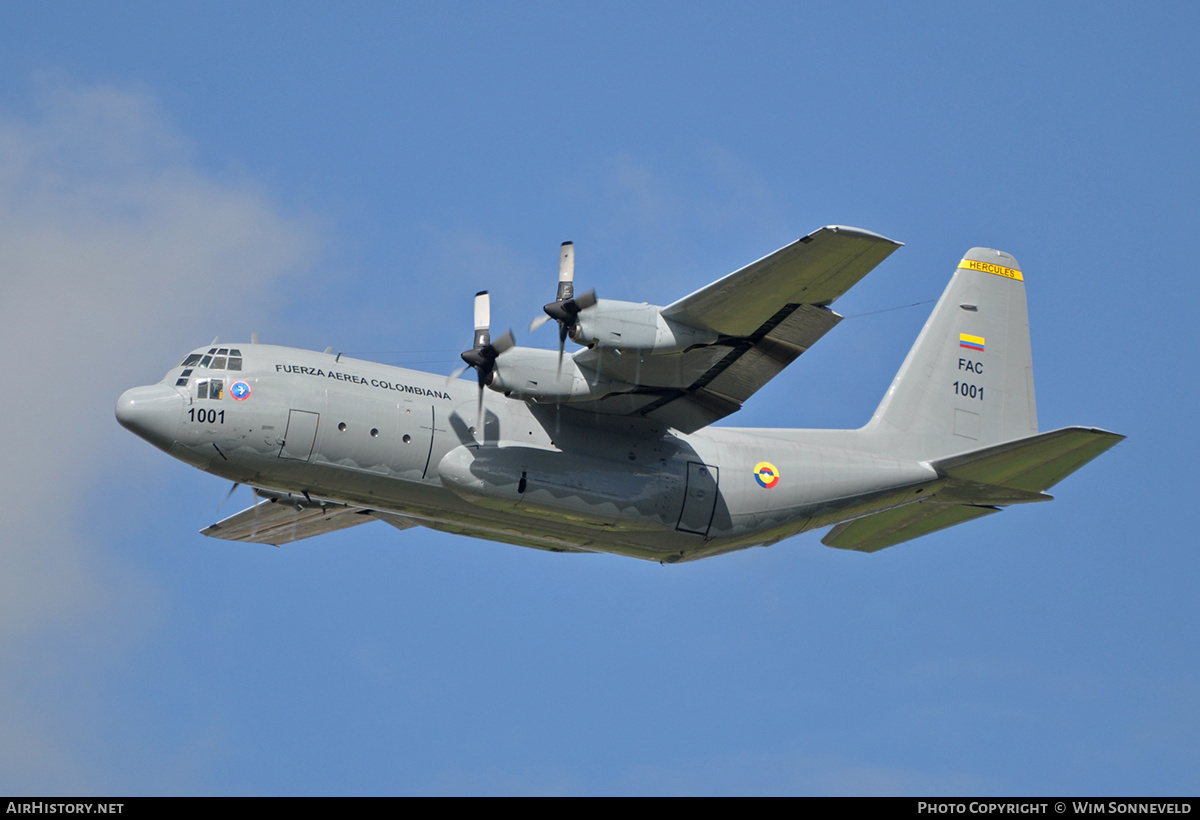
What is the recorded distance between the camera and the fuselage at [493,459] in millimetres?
17234

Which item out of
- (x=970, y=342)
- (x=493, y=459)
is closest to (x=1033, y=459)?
(x=970, y=342)

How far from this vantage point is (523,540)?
66.0 ft

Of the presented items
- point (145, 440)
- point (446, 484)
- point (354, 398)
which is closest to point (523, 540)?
point (446, 484)

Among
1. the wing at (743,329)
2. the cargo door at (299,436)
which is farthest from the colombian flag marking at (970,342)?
the cargo door at (299,436)

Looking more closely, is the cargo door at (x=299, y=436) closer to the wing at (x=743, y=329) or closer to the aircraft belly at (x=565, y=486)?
the aircraft belly at (x=565, y=486)

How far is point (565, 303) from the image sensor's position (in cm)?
1681

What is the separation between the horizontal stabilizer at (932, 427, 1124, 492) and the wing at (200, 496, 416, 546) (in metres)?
8.78

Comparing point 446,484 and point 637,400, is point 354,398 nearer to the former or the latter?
point 446,484

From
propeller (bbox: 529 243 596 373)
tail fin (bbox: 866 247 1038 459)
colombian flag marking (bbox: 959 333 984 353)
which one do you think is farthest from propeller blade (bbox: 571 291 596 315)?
colombian flag marking (bbox: 959 333 984 353)

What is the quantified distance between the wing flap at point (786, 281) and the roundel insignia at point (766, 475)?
2.84 m

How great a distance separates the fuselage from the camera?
56.5 ft

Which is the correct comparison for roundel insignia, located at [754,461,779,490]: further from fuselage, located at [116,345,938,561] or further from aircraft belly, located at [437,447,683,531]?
aircraft belly, located at [437,447,683,531]
